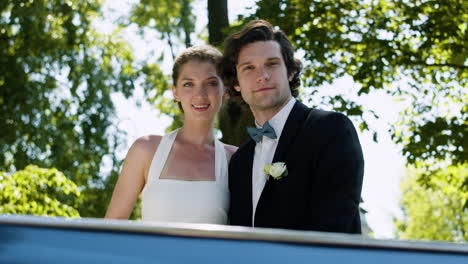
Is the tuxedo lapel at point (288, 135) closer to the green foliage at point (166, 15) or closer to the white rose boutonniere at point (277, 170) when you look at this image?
the white rose boutonniere at point (277, 170)

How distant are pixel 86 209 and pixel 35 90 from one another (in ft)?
11.0

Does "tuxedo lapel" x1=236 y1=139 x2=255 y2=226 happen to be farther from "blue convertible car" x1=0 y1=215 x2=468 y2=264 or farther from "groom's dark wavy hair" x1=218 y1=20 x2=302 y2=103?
"blue convertible car" x1=0 y1=215 x2=468 y2=264

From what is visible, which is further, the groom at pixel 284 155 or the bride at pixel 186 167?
the bride at pixel 186 167

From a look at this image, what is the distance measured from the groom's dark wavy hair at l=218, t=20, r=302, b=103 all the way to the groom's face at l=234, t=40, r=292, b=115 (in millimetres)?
50

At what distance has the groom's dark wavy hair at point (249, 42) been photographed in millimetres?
4262

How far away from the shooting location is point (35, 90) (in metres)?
14.9

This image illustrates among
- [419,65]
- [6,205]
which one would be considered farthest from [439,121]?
[6,205]

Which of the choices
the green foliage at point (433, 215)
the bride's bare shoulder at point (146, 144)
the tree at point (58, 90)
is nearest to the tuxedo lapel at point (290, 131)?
the bride's bare shoulder at point (146, 144)

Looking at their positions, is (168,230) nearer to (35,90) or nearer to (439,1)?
(439,1)

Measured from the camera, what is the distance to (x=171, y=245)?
163cm

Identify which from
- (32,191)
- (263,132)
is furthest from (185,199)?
(32,191)

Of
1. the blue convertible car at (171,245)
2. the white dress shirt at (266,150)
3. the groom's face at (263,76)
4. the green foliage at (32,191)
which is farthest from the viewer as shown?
the green foliage at (32,191)

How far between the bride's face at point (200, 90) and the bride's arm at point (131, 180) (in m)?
0.43

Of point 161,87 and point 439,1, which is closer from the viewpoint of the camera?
point 439,1
